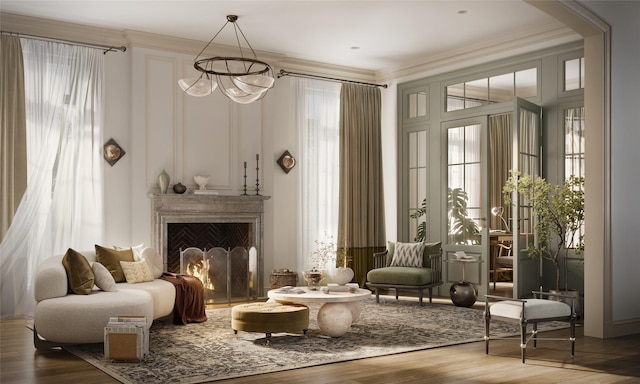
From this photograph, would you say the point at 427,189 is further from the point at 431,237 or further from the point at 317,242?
the point at 317,242

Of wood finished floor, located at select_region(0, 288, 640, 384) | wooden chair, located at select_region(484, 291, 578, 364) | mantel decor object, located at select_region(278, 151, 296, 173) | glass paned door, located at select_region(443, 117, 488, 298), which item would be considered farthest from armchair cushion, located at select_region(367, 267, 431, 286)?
wooden chair, located at select_region(484, 291, 578, 364)

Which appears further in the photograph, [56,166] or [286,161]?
[286,161]

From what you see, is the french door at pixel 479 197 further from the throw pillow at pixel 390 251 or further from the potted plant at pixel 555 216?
the throw pillow at pixel 390 251

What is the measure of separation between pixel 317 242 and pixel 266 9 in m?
3.67

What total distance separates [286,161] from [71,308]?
4.51 metres

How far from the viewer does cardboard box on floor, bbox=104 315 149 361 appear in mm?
5129

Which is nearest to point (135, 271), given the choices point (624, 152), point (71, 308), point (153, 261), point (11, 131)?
point (153, 261)

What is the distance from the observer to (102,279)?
20.7 ft

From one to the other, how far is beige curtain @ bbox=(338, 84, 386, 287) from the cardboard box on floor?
505 centimetres

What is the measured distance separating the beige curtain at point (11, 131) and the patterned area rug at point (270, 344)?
7.24 ft

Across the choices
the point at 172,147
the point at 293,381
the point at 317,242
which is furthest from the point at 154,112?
the point at 293,381

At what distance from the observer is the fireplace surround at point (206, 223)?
27.4ft

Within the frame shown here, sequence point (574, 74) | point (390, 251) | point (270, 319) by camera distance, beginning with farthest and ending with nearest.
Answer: point (390, 251) → point (574, 74) → point (270, 319)

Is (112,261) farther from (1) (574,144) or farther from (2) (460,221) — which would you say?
(1) (574,144)
